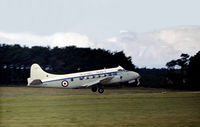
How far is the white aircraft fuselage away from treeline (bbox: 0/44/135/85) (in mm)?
13656

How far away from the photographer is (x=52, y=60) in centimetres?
6900

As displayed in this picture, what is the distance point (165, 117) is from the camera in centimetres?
2016

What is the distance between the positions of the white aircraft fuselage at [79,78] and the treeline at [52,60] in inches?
538

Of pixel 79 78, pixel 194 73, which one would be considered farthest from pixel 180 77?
pixel 79 78

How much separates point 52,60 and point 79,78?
65.5 ft

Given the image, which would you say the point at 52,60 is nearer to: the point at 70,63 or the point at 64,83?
the point at 70,63

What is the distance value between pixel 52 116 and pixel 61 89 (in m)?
32.6

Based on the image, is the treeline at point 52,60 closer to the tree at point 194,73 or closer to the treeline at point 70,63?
the treeline at point 70,63

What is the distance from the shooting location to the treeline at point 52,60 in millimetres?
64531

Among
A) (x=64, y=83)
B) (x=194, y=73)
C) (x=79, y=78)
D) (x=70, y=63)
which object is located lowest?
(x=64, y=83)

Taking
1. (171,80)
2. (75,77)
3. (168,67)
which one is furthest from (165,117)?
(168,67)

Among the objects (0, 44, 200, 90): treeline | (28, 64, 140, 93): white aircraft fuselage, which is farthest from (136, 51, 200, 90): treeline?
(28, 64, 140, 93): white aircraft fuselage

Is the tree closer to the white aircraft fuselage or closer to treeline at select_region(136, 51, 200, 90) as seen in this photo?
treeline at select_region(136, 51, 200, 90)

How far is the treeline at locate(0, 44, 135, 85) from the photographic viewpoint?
212ft
